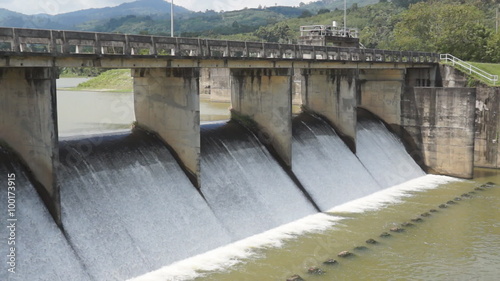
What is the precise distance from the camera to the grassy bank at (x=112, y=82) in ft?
289

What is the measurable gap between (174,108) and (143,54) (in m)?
3.02

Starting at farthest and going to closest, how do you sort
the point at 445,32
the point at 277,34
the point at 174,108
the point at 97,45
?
the point at 277,34 < the point at 445,32 < the point at 174,108 < the point at 97,45

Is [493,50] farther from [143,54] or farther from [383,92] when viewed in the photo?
[143,54]

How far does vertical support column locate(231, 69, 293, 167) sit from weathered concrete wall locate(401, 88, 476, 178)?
42.7 feet

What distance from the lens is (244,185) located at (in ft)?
82.0

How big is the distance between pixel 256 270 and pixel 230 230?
339 centimetres

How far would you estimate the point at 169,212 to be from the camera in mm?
20938

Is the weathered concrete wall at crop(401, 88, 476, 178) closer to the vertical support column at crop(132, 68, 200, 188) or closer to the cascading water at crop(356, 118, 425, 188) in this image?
the cascading water at crop(356, 118, 425, 188)

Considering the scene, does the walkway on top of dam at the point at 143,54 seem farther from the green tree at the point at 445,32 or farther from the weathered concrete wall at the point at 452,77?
the green tree at the point at 445,32

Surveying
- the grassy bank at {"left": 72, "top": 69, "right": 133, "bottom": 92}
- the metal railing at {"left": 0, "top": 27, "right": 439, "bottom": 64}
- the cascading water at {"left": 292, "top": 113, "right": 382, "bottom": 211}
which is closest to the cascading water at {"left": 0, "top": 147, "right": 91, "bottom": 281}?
the metal railing at {"left": 0, "top": 27, "right": 439, "bottom": 64}

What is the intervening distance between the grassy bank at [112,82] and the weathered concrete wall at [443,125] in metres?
55.0

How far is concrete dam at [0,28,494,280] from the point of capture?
17656 millimetres

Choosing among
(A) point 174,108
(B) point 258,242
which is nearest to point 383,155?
(B) point 258,242

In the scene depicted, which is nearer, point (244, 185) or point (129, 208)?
point (129, 208)
